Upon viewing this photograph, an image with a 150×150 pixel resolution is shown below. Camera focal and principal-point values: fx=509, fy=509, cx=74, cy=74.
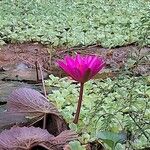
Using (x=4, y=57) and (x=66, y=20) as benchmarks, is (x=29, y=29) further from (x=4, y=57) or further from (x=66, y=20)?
(x=4, y=57)

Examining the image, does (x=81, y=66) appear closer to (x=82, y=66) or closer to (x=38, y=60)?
(x=82, y=66)

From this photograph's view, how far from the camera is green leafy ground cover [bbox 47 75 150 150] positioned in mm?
1500

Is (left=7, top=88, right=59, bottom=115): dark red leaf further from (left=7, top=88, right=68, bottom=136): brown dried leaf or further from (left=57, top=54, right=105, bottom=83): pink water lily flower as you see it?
(left=57, top=54, right=105, bottom=83): pink water lily flower

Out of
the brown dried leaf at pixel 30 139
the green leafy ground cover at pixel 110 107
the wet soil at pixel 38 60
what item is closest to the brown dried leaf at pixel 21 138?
the brown dried leaf at pixel 30 139

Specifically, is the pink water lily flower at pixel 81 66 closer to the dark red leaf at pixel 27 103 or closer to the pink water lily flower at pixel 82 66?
the pink water lily flower at pixel 82 66

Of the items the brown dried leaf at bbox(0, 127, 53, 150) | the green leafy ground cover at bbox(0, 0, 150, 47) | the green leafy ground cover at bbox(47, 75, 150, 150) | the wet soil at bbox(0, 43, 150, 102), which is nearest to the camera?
the brown dried leaf at bbox(0, 127, 53, 150)

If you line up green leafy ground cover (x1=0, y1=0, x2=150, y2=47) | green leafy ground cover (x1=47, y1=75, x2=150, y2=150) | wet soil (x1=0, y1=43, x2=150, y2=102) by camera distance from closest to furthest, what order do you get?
green leafy ground cover (x1=47, y1=75, x2=150, y2=150) → wet soil (x1=0, y1=43, x2=150, y2=102) → green leafy ground cover (x1=0, y1=0, x2=150, y2=47)

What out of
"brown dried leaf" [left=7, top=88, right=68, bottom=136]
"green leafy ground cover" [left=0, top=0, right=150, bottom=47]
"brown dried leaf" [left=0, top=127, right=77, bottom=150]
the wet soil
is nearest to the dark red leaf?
"brown dried leaf" [left=7, top=88, right=68, bottom=136]

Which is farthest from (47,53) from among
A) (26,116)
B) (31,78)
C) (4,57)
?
(26,116)

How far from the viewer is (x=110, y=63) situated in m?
2.91

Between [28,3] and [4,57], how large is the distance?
86.1 inches

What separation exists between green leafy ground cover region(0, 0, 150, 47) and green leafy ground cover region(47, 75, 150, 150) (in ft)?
2.59

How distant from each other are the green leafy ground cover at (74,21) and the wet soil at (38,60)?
111mm

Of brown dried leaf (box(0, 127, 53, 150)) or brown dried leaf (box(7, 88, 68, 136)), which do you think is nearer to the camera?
brown dried leaf (box(0, 127, 53, 150))
